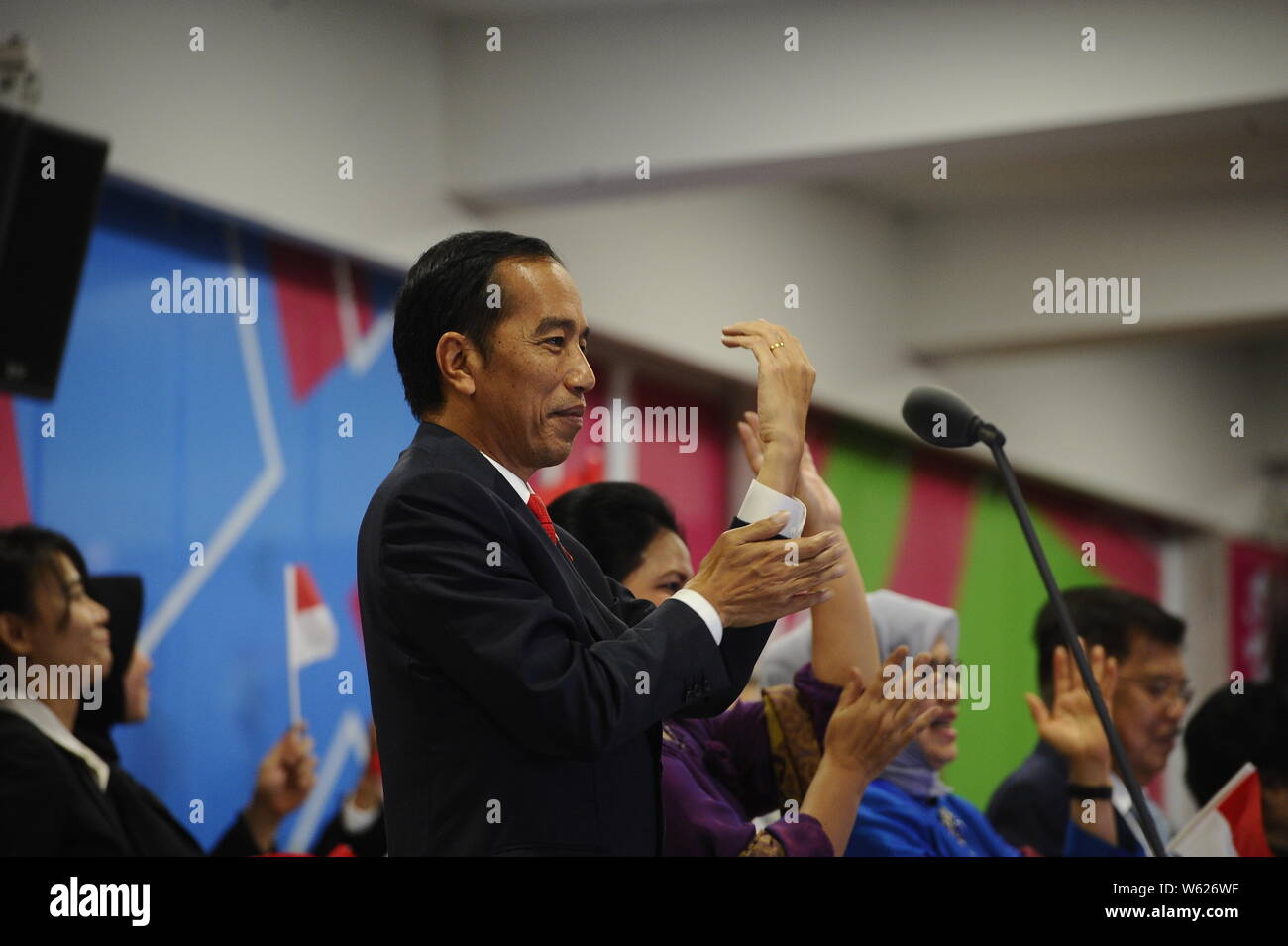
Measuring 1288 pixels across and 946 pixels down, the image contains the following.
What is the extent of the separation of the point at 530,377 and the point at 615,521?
2.08 feet

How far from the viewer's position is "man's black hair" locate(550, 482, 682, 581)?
219 cm

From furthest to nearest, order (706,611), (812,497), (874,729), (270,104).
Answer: (270,104), (812,497), (874,729), (706,611)

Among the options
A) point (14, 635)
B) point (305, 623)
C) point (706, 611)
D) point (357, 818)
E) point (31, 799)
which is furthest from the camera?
point (357, 818)

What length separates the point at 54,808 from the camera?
8.10 ft

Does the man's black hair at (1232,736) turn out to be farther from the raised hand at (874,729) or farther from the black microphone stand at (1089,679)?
the raised hand at (874,729)

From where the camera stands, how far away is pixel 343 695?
15.0ft

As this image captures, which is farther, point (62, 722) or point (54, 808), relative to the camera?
point (62, 722)

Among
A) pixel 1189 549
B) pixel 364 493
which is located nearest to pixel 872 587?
pixel 364 493

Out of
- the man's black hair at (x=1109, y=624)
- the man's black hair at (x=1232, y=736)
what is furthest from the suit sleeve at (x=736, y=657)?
the man's black hair at (x=1232, y=736)

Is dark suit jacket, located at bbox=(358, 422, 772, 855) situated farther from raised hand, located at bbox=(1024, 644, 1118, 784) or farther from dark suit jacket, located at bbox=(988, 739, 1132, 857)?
dark suit jacket, located at bbox=(988, 739, 1132, 857)

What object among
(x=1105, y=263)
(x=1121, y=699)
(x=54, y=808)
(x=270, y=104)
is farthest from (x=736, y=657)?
(x=1105, y=263)

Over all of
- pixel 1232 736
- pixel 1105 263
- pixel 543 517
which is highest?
pixel 1105 263

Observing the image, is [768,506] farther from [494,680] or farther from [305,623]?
[305,623]

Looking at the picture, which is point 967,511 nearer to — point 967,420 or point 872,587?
point 872,587
